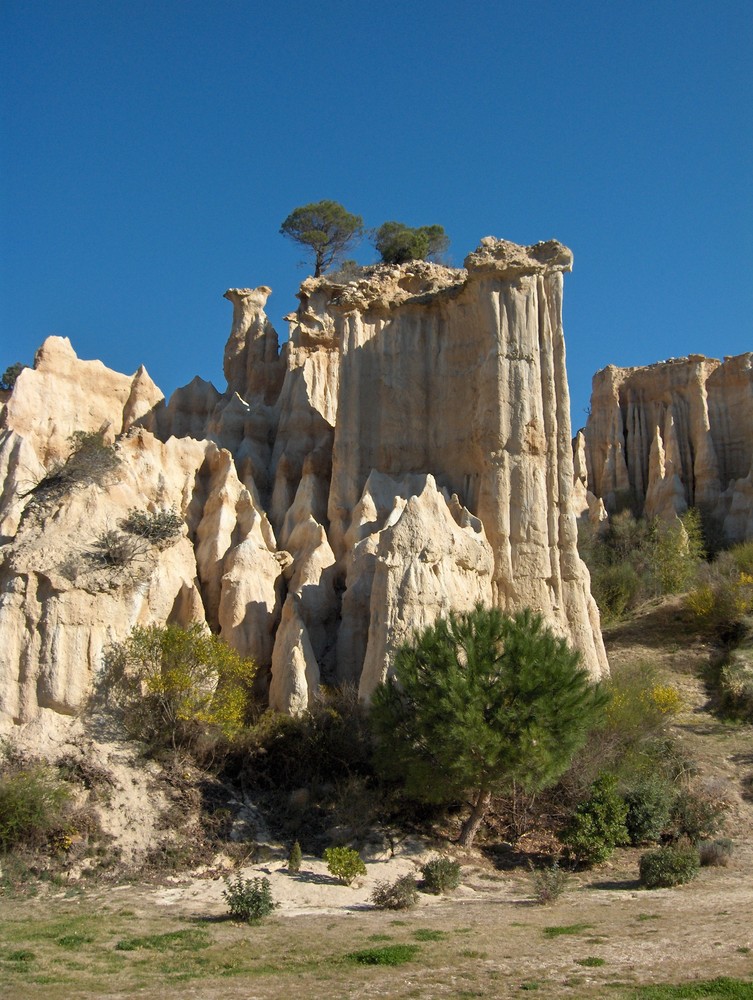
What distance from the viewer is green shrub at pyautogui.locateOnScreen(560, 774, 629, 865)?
850 inches

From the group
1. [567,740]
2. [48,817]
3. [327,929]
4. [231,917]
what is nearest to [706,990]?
[327,929]

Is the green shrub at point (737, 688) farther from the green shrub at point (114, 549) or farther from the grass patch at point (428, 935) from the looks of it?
the green shrub at point (114, 549)

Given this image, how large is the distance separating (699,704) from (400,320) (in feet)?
54.3

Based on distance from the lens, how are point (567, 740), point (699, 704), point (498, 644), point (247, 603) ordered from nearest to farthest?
point (567, 740) → point (498, 644) → point (247, 603) → point (699, 704)

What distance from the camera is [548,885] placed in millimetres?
18562

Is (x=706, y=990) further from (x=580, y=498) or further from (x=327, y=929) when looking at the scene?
(x=580, y=498)

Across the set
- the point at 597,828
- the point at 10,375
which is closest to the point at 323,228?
the point at 10,375

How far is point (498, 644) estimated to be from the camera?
22.8 m

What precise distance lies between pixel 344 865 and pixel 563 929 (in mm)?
5208

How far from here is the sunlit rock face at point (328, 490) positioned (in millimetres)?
24062

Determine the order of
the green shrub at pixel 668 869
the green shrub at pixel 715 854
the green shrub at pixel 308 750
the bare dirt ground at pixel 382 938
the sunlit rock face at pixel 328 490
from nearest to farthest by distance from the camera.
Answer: the bare dirt ground at pixel 382 938 < the green shrub at pixel 668 869 < the green shrub at pixel 715 854 < the green shrub at pixel 308 750 < the sunlit rock face at pixel 328 490

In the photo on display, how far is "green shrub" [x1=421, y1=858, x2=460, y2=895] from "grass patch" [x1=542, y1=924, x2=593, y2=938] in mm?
3676

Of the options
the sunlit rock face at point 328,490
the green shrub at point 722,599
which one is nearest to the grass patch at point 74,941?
the sunlit rock face at point 328,490

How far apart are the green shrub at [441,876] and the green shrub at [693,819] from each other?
6.49m
